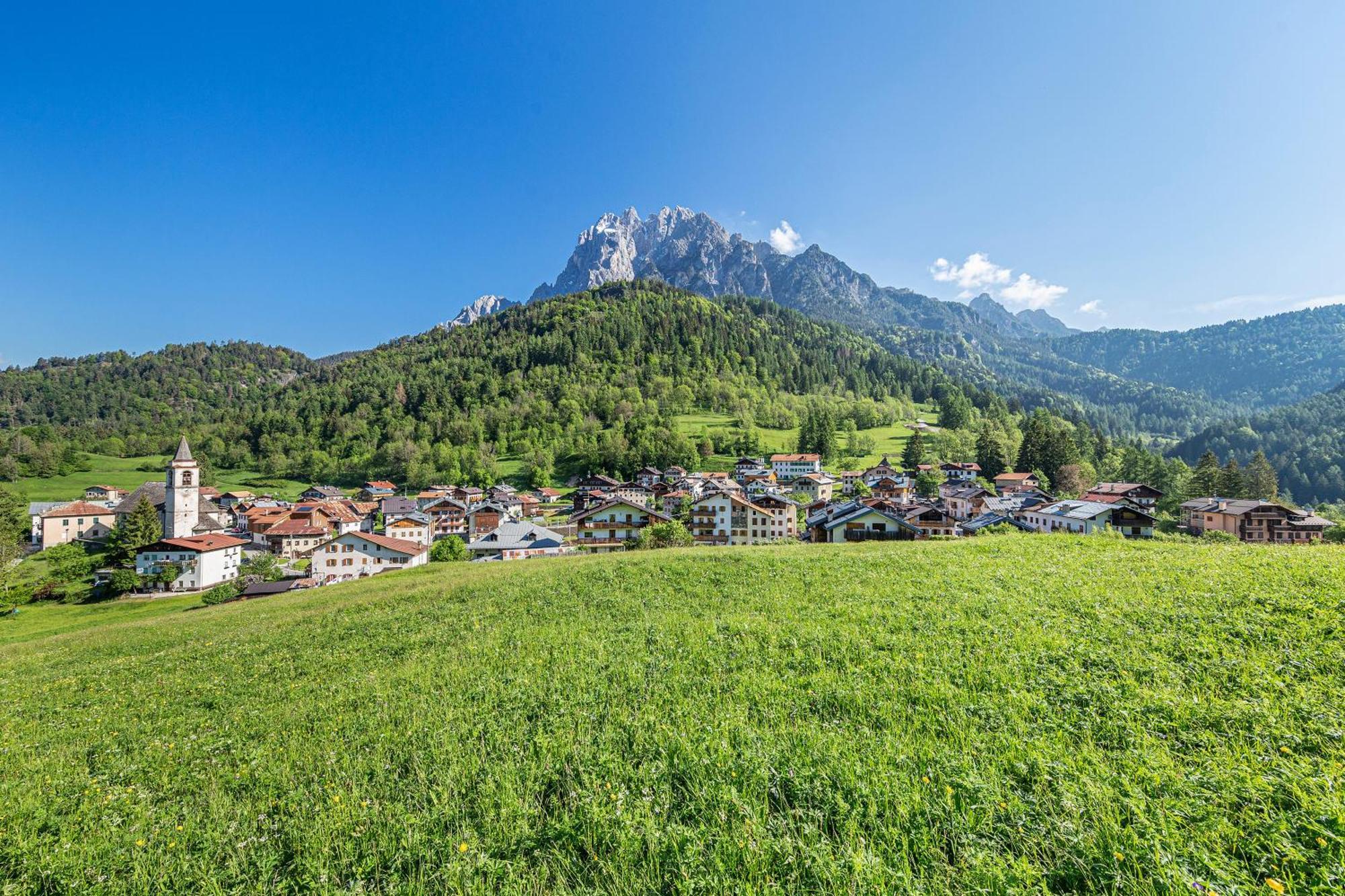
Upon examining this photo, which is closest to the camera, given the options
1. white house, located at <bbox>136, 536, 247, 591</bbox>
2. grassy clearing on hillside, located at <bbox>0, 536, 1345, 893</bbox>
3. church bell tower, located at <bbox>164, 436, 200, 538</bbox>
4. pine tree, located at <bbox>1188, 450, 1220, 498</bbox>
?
grassy clearing on hillside, located at <bbox>0, 536, 1345, 893</bbox>

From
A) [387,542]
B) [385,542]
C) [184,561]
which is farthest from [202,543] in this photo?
[387,542]

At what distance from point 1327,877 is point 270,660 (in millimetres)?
19519

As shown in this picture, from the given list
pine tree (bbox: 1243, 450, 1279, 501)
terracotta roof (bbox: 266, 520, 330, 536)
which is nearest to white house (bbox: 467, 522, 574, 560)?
terracotta roof (bbox: 266, 520, 330, 536)

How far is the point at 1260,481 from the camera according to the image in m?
90.4

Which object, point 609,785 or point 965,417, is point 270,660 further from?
point 965,417

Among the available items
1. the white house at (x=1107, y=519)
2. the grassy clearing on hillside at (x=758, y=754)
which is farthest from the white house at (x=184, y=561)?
the white house at (x=1107, y=519)

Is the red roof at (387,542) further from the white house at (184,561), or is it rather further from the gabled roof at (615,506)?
the gabled roof at (615,506)

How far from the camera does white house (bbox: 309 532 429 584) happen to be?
5781 cm

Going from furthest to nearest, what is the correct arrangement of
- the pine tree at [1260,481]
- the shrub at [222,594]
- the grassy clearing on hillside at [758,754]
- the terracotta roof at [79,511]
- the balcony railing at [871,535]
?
the pine tree at [1260,481] → the terracotta roof at [79,511] → the shrub at [222,594] → the balcony railing at [871,535] → the grassy clearing on hillside at [758,754]

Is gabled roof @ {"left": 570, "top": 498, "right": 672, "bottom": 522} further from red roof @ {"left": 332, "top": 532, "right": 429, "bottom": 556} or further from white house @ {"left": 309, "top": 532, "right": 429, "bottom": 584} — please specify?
red roof @ {"left": 332, "top": 532, "right": 429, "bottom": 556}

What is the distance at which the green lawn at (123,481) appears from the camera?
110875 millimetres

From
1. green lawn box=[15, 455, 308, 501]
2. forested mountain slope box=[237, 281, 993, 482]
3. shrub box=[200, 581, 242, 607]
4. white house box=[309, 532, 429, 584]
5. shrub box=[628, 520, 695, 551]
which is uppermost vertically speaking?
forested mountain slope box=[237, 281, 993, 482]

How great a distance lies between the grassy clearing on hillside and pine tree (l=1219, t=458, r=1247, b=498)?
105 m

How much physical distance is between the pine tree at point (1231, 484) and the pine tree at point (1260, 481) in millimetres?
4174
